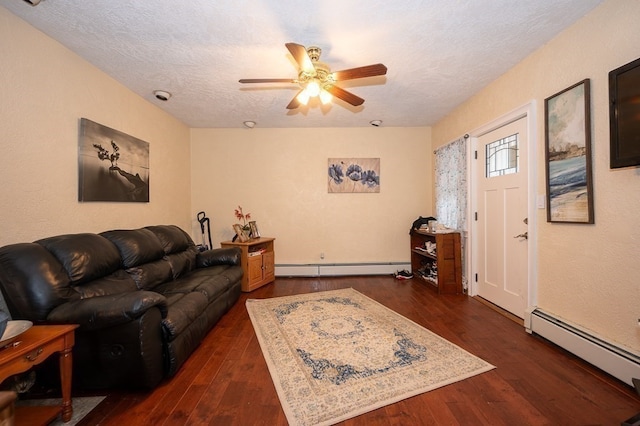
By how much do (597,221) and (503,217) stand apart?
1.08 meters

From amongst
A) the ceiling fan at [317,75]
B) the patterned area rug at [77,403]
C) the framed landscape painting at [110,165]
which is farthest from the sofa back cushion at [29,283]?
the ceiling fan at [317,75]

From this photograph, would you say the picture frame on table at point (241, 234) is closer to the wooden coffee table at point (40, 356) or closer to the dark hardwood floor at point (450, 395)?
the dark hardwood floor at point (450, 395)

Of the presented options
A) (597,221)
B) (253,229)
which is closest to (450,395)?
(597,221)

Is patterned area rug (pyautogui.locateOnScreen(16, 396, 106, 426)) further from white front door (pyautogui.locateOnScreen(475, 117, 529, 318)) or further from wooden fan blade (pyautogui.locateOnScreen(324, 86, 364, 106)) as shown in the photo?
white front door (pyautogui.locateOnScreen(475, 117, 529, 318))

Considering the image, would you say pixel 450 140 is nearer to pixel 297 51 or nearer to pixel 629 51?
pixel 629 51

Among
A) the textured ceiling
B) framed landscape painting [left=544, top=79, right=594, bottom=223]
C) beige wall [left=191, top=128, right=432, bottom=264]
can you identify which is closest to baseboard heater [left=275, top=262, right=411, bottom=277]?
beige wall [left=191, top=128, right=432, bottom=264]

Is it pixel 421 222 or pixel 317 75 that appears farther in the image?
pixel 421 222

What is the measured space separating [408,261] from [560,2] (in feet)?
12.2

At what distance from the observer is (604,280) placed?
186cm

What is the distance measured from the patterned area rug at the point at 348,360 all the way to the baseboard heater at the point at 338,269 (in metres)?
1.52

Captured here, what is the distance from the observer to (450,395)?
1.65m

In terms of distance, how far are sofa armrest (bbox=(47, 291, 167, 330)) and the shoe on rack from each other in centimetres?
375

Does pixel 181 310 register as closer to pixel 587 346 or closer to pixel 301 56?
pixel 301 56

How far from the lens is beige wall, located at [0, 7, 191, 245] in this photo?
185cm
